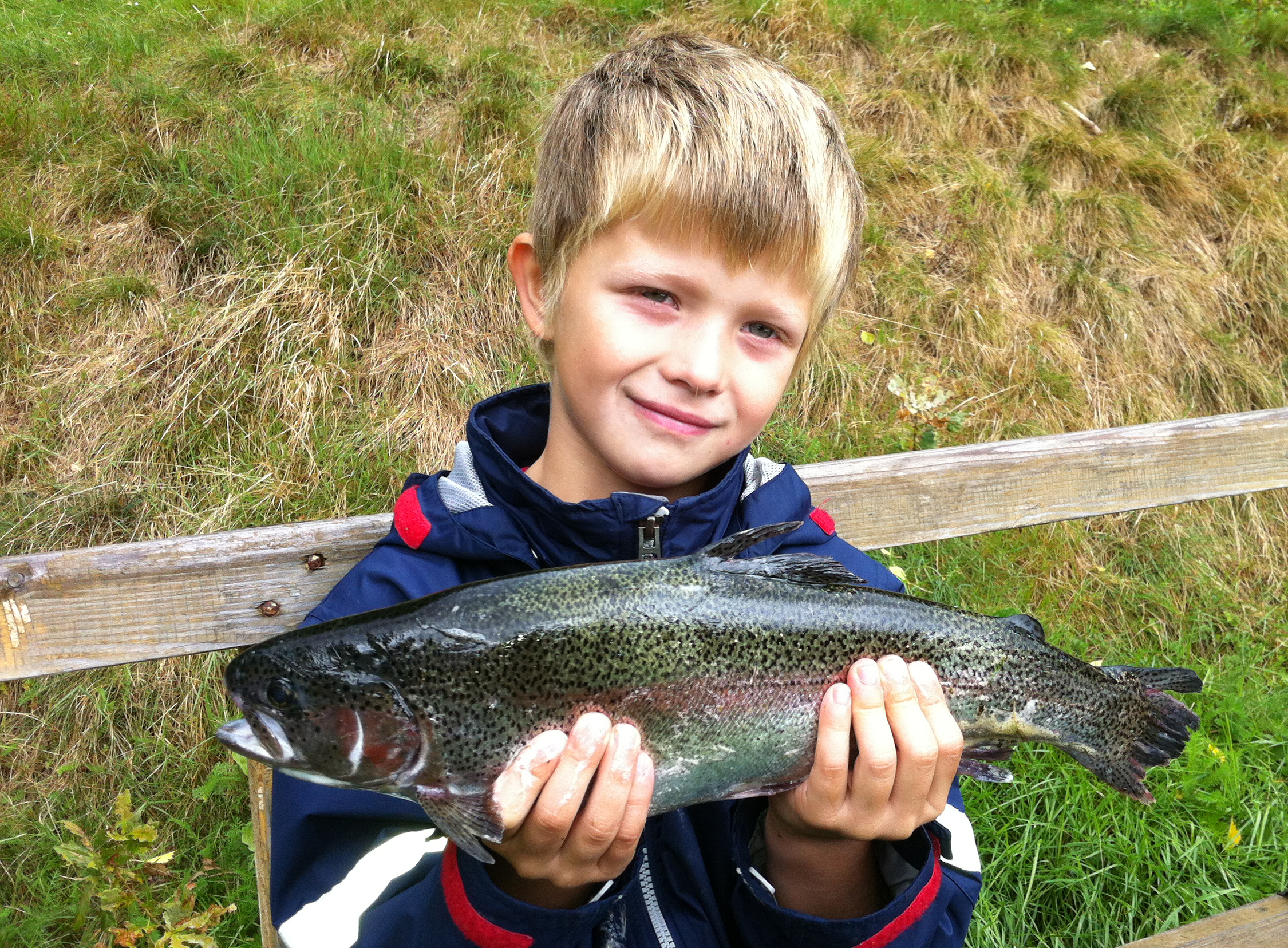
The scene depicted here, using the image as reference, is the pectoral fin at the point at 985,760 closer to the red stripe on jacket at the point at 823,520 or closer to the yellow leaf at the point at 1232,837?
the red stripe on jacket at the point at 823,520

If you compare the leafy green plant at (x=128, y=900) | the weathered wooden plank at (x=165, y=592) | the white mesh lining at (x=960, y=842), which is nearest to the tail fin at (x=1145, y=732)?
the white mesh lining at (x=960, y=842)

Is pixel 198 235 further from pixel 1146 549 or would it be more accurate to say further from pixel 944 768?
pixel 1146 549

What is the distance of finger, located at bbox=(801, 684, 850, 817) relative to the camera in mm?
1813

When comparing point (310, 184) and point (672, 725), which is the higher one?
point (672, 725)

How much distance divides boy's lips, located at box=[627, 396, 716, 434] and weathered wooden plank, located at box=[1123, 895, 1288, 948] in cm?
191

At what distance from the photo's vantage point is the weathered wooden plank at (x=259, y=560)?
95.2 inches

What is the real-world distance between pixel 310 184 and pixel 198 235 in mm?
686

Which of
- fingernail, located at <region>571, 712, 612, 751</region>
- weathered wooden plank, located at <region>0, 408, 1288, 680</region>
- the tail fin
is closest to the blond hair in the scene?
weathered wooden plank, located at <region>0, 408, 1288, 680</region>

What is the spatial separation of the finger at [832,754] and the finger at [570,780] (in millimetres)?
456

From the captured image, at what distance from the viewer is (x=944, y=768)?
1.89 m

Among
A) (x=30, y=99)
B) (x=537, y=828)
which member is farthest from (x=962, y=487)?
(x=30, y=99)

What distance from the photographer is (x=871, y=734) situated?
70.9 inches

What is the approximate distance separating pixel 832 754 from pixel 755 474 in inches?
34.2

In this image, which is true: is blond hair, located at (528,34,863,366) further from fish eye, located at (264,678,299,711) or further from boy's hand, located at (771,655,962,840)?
fish eye, located at (264,678,299,711)
